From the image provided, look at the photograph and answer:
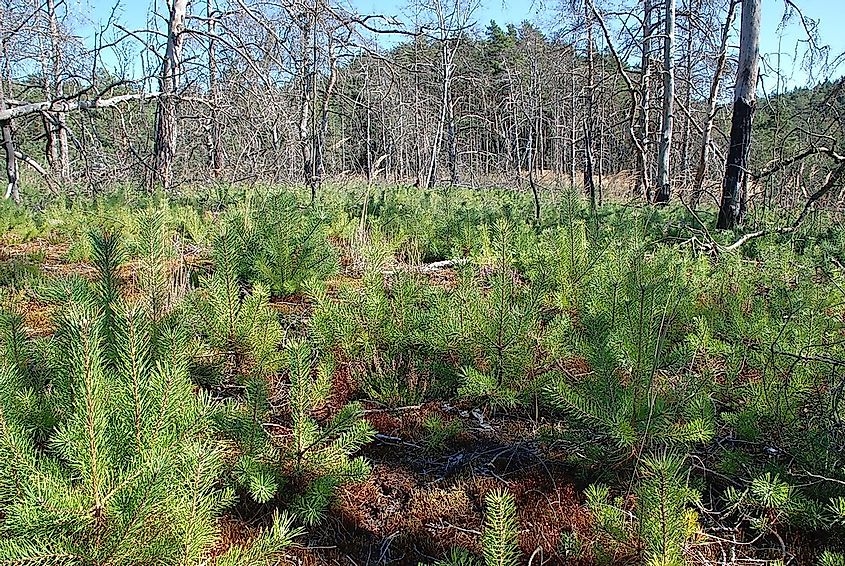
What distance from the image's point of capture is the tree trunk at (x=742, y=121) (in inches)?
254

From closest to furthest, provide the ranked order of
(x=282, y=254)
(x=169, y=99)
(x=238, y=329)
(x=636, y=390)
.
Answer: (x=636, y=390)
(x=238, y=329)
(x=282, y=254)
(x=169, y=99)

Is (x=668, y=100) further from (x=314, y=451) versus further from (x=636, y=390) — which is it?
(x=314, y=451)

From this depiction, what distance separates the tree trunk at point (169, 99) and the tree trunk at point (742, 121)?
6410mm

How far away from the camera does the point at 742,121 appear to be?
648 centimetres

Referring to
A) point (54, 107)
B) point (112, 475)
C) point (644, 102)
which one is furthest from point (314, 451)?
point (644, 102)

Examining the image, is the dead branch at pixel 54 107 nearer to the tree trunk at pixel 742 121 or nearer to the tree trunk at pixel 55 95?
the tree trunk at pixel 55 95

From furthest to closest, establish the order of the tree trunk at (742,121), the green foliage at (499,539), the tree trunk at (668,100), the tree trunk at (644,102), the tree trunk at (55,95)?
1. the tree trunk at (644,102)
2. the tree trunk at (668,100)
3. the tree trunk at (742,121)
4. the tree trunk at (55,95)
5. the green foliage at (499,539)

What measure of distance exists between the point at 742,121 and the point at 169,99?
667 centimetres

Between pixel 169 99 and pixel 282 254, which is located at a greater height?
pixel 169 99

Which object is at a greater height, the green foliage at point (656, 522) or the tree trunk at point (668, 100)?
the tree trunk at point (668, 100)

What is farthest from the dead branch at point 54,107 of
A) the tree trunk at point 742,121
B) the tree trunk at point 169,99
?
the tree trunk at point 742,121

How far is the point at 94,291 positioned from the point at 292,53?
3.94 m

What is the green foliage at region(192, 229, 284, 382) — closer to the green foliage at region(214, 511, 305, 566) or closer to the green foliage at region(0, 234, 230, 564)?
the green foliage at region(0, 234, 230, 564)

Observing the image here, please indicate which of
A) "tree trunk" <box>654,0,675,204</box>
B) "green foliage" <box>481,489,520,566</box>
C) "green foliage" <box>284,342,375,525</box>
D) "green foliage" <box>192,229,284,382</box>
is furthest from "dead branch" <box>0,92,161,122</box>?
"tree trunk" <box>654,0,675,204</box>
